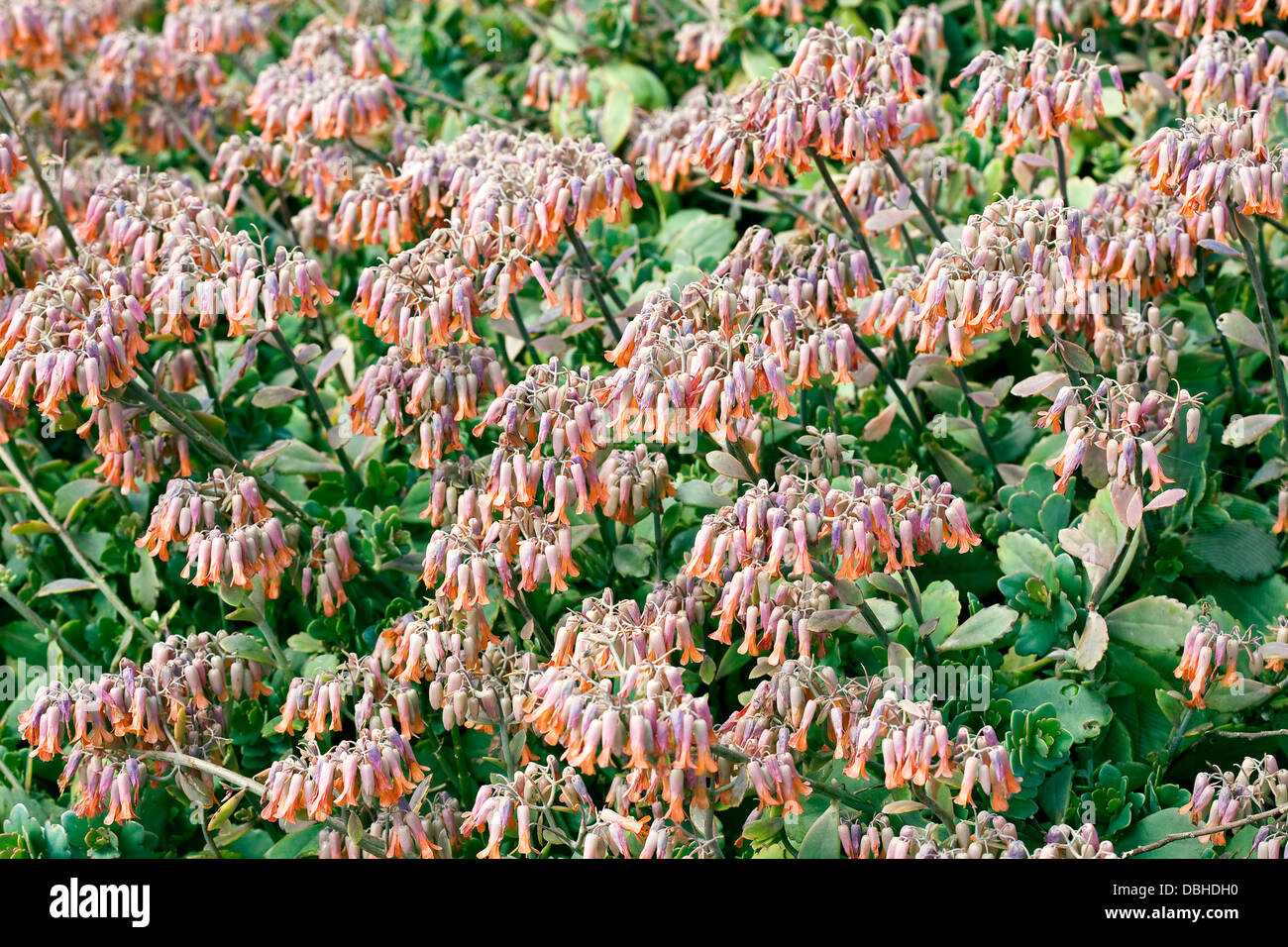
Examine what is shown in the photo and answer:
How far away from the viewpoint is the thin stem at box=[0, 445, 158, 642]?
164 inches

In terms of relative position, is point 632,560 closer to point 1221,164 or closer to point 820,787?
point 820,787

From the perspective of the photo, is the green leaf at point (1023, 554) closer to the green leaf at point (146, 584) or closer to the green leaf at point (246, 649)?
the green leaf at point (246, 649)

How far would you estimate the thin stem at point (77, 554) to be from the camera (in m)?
4.18

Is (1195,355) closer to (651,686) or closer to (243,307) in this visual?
(651,686)

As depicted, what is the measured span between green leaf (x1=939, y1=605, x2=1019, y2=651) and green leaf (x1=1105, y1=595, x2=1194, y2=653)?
30 centimetres

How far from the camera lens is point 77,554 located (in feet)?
14.2

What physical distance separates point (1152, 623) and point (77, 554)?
327 centimetres

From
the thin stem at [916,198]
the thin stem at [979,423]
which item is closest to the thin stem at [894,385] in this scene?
the thin stem at [979,423]

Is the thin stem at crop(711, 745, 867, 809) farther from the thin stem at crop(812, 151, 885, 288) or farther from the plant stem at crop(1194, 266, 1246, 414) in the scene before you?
the plant stem at crop(1194, 266, 1246, 414)

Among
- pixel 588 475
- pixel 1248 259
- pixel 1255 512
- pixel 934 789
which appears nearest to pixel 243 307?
pixel 588 475

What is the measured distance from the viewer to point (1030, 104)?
3912mm
